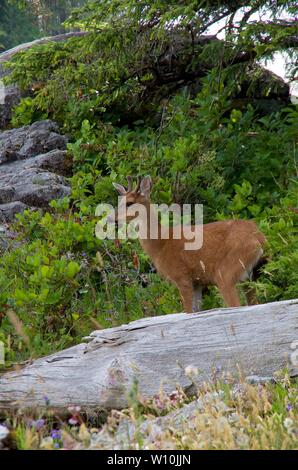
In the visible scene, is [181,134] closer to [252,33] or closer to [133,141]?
[133,141]

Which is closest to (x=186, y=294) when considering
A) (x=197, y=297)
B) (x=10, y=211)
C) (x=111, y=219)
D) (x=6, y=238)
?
(x=197, y=297)

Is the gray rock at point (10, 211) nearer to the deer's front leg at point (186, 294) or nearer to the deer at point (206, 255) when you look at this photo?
the deer at point (206, 255)

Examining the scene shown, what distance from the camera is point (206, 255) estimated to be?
9141 millimetres

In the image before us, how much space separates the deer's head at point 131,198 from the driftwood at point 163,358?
8.88ft

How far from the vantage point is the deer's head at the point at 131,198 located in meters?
9.60

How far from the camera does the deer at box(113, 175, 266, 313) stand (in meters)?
8.67

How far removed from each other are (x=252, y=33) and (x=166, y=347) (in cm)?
528

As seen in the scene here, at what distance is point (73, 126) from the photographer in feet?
48.1

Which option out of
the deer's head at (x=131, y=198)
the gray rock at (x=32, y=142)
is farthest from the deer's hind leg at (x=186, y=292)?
the gray rock at (x=32, y=142)

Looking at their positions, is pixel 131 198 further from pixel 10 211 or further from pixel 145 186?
pixel 10 211

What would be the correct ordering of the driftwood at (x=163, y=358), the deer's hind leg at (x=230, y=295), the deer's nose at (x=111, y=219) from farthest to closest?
1. the deer's nose at (x=111, y=219)
2. the deer's hind leg at (x=230, y=295)
3. the driftwood at (x=163, y=358)

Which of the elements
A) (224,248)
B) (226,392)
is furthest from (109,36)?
(226,392)

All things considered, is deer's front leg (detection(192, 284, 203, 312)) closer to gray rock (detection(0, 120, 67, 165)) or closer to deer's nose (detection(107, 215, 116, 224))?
deer's nose (detection(107, 215, 116, 224))

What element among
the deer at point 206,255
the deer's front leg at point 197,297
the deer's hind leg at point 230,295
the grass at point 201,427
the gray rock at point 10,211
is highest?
the gray rock at point 10,211
